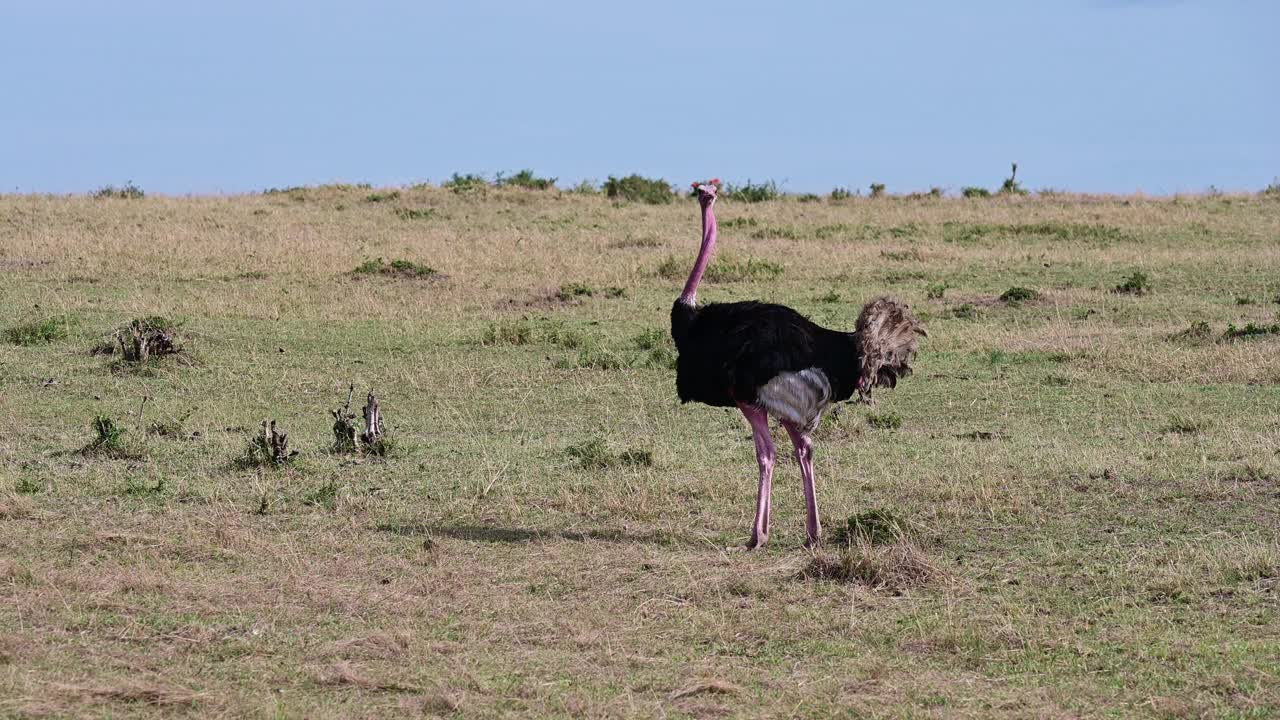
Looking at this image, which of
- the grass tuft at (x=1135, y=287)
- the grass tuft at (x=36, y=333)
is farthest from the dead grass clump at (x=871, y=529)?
the grass tuft at (x=1135, y=287)

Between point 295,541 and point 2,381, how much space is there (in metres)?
6.19

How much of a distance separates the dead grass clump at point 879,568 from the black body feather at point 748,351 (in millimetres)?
920

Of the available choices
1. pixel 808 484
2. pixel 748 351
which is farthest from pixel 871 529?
pixel 748 351

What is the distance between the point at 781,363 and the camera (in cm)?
774

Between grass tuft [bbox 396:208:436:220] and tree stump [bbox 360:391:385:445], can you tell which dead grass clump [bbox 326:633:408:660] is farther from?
grass tuft [bbox 396:208:436:220]

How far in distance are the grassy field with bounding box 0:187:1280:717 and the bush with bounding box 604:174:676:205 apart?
11.5 metres

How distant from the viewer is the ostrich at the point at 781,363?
779cm

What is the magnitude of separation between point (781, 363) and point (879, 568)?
3.74ft

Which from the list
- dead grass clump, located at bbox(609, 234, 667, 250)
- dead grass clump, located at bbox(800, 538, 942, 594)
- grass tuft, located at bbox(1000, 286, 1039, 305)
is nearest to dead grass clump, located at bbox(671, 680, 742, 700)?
dead grass clump, located at bbox(800, 538, 942, 594)

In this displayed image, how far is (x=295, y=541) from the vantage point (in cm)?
810

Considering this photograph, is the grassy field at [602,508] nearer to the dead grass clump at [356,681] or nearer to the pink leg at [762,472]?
the dead grass clump at [356,681]

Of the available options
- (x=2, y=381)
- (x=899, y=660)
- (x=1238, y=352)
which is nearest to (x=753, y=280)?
(x=1238, y=352)

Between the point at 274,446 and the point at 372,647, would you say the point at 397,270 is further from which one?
the point at 372,647

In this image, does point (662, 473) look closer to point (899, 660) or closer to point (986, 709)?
point (899, 660)
